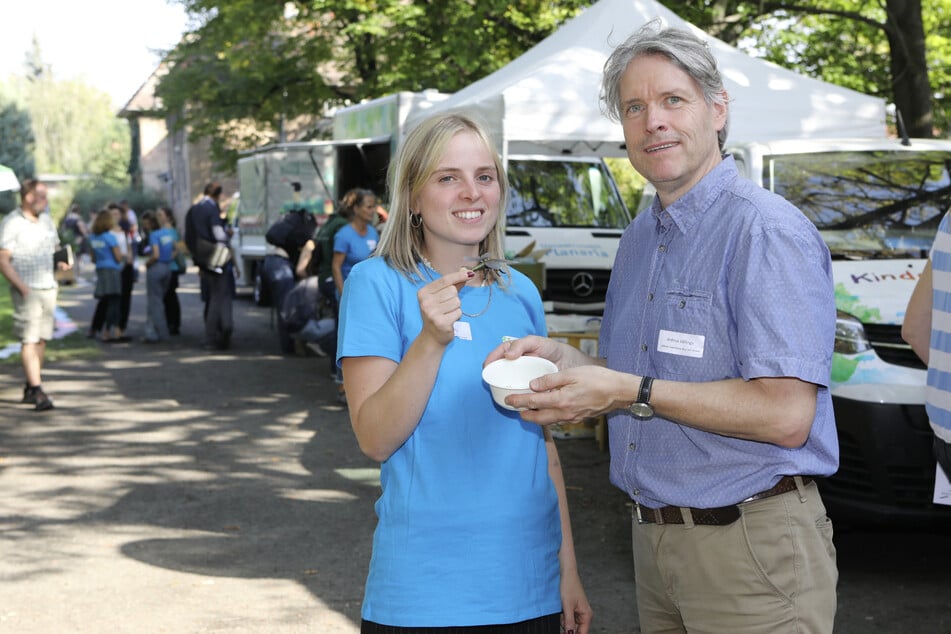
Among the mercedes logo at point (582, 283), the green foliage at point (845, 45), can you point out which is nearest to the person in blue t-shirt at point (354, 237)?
the mercedes logo at point (582, 283)

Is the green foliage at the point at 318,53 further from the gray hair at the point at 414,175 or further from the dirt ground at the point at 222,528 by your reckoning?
the gray hair at the point at 414,175

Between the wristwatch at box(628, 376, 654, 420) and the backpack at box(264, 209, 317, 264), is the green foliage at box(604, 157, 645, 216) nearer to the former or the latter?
the backpack at box(264, 209, 317, 264)

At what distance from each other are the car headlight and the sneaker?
7835mm

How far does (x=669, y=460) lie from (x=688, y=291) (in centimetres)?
37

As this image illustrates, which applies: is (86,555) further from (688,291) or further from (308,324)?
(308,324)

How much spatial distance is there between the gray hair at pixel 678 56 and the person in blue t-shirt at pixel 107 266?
14430 millimetres

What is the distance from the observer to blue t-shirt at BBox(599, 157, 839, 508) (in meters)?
2.24

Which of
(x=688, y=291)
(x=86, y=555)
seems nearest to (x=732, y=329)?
(x=688, y=291)

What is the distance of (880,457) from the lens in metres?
5.26

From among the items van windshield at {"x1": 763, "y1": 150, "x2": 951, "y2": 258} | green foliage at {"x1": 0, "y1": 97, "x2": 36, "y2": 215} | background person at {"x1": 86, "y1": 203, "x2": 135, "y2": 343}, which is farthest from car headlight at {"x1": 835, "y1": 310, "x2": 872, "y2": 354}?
green foliage at {"x1": 0, "y1": 97, "x2": 36, "y2": 215}

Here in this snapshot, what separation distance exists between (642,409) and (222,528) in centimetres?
504

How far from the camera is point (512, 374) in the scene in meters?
2.42

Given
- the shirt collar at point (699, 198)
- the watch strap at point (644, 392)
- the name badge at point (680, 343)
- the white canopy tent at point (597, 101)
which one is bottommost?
the watch strap at point (644, 392)

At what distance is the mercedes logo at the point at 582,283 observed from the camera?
437 inches
